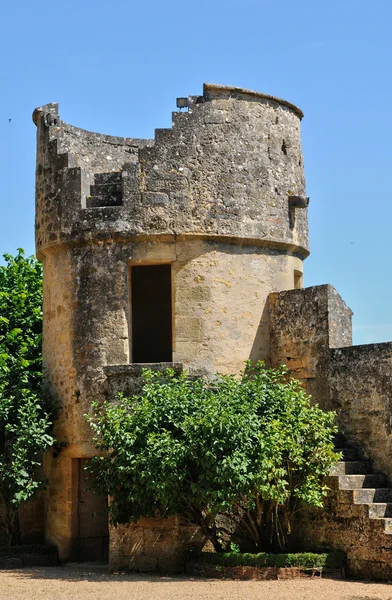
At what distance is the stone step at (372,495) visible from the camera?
14922 mm

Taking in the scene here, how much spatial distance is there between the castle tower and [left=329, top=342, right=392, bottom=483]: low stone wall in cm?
Result: 163

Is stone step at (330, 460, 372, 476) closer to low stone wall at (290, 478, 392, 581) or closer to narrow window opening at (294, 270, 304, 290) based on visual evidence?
low stone wall at (290, 478, 392, 581)

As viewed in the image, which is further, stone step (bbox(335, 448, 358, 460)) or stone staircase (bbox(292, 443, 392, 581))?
stone step (bbox(335, 448, 358, 460))

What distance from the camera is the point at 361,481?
15.4m

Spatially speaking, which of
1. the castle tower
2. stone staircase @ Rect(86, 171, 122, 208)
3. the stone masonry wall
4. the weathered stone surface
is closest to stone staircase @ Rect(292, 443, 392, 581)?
the weathered stone surface

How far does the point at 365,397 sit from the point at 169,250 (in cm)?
382

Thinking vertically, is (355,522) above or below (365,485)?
below

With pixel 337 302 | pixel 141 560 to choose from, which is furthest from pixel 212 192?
pixel 141 560

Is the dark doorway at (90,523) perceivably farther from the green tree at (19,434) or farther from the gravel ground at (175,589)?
the gravel ground at (175,589)

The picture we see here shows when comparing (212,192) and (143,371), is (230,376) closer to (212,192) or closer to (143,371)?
(143,371)

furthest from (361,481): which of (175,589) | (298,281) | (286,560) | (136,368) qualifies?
(298,281)

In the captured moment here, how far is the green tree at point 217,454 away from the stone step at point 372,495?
0.49 meters

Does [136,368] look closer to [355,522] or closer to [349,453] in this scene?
[349,453]

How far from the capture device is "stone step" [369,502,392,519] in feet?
48.0
